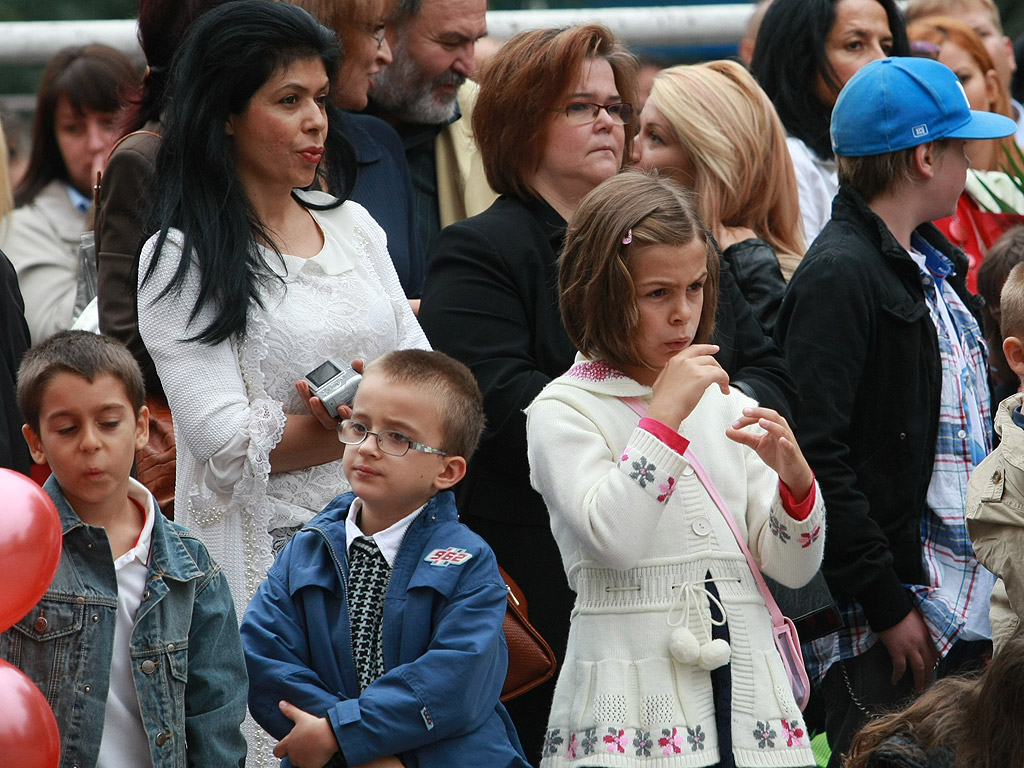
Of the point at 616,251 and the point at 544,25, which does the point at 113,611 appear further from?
the point at 544,25

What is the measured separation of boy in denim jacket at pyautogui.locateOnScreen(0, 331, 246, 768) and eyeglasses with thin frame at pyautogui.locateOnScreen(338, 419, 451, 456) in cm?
40

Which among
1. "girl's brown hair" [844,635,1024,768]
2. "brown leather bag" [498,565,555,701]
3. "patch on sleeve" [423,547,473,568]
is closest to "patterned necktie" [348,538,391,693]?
"patch on sleeve" [423,547,473,568]

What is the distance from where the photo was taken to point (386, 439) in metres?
3.29

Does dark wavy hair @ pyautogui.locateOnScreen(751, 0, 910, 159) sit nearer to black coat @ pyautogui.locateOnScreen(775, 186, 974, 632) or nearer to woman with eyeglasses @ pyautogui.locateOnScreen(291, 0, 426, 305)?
black coat @ pyautogui.locateOnScreen(775, 186, 974, 632)

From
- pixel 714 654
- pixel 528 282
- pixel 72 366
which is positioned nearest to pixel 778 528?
pixel 714 654

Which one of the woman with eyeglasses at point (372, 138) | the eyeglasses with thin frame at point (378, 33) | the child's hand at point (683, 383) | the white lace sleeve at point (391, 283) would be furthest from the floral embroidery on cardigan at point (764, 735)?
the eyeglasses with thin frame at point (378, 33)

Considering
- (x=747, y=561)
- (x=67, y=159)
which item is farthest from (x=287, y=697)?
(x=67, y=159)

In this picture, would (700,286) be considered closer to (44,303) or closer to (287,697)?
(287,697)

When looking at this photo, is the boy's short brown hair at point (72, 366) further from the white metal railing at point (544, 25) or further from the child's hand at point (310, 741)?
the white metal railing at point (544, 25)

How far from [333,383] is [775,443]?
1.04 metres

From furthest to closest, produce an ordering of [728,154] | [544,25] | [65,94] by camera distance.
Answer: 1. [544,25]
2. [65,94]
3. [728,154]

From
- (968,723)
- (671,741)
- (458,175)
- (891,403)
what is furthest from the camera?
(458,175)

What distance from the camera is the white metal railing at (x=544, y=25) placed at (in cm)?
738

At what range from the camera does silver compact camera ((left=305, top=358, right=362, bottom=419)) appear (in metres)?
3.55
